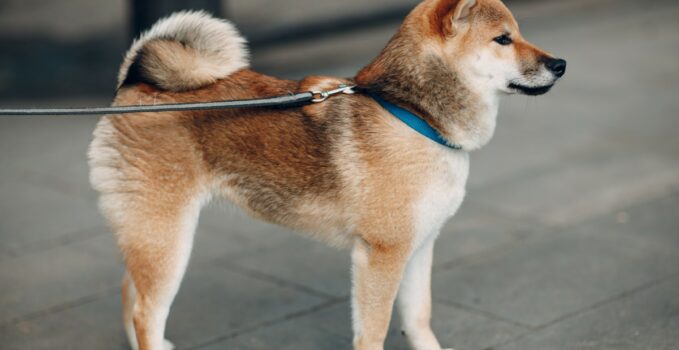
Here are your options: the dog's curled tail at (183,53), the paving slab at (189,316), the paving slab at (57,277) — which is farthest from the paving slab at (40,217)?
the dog's curled tail at (183,53)

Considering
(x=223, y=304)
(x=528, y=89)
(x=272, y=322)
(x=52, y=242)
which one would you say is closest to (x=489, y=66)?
(x=528, y=89)

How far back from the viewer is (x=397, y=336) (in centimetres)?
536

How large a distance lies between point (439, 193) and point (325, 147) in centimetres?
58

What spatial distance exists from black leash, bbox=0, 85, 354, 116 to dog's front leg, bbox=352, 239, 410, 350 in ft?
2.36

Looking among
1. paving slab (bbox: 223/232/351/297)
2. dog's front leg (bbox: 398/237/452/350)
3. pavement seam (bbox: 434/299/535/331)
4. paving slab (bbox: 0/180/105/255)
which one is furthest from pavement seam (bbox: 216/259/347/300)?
paving slab (bbox: 0/180/105/255)

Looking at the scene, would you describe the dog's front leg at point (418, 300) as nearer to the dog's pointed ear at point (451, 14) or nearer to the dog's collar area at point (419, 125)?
the dog's collar area at point (419, 125)

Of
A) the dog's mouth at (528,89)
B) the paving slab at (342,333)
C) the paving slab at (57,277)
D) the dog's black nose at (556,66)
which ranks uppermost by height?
the dog's black nose at (556,66)

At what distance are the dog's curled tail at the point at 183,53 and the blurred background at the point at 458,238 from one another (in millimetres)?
1484

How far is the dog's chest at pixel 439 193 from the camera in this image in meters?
Answer: 4.42

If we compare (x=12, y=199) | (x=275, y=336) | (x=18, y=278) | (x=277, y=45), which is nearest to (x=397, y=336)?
(x=275, y=336)

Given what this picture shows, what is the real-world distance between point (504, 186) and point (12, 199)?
393 centimetres

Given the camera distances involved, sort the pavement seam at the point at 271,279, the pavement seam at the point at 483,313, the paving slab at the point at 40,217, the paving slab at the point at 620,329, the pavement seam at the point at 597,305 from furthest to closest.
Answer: the paving slab at the point at 40,217 → the pavement seam at the point at 271,279 → the pavement seam at the point at 483,313 → the pavement seam at the point at 597,305 → the paving slab at the point at 620,329

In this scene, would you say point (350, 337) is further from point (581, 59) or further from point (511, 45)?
point (581, 59)

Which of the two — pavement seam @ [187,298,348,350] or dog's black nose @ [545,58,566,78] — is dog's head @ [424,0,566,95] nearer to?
dog's black nose @ [545,58,566,78]
